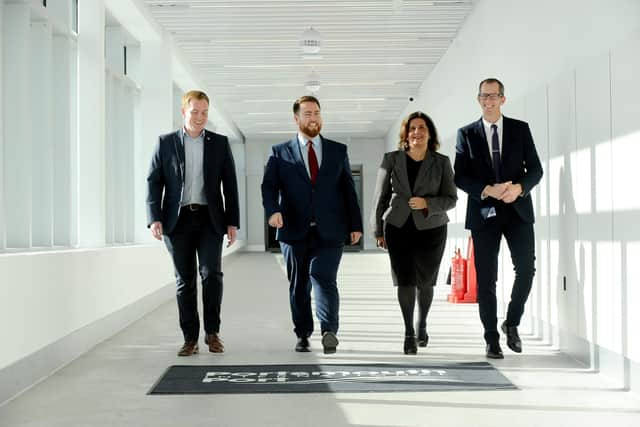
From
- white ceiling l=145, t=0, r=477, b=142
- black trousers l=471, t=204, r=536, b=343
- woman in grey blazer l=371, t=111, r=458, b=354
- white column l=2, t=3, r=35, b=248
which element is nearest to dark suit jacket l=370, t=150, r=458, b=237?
woman in grey blazer l=371, t=111, r=458, b=354

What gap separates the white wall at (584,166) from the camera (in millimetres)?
4219

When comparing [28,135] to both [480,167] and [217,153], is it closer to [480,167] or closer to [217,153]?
[217,153]

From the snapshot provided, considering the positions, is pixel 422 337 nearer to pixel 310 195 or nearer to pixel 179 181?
pixel 310 195

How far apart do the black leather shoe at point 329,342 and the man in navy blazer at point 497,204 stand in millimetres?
911

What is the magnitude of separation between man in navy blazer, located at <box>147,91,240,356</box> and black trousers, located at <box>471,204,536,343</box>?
156 centimetres

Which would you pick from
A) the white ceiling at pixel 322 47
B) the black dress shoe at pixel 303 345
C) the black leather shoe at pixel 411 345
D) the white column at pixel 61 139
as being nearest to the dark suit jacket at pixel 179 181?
the black dress shoe at pixel 303 345

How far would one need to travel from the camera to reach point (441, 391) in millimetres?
4098

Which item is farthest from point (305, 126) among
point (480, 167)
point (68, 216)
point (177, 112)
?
point (177, 112)

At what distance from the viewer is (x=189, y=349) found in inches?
211

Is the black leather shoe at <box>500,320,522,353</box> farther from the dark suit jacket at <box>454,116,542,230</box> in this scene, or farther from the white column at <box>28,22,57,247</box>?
the white column at <box>28,22,57,247</box>

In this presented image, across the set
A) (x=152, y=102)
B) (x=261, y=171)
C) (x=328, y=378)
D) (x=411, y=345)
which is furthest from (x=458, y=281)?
(x=261, y=171)

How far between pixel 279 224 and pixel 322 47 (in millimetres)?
7031

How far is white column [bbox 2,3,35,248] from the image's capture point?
22.0ft

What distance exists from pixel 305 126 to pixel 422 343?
1.62 m
